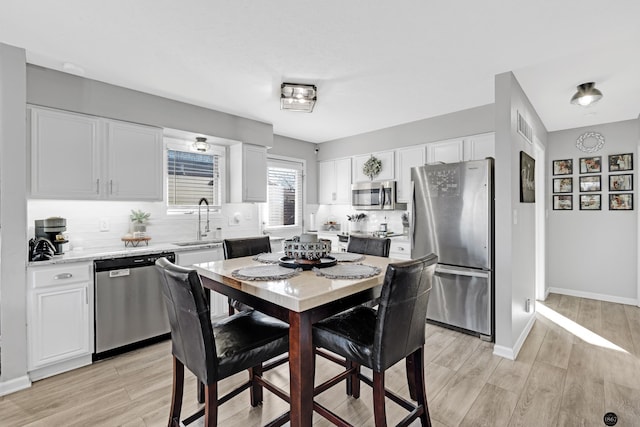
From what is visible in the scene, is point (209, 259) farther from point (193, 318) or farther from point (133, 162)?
point (193, 318)

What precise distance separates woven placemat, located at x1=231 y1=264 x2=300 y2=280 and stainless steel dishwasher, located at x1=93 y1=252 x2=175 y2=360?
4.04 ft

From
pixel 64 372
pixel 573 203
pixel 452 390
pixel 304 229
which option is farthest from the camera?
pixel 304 229

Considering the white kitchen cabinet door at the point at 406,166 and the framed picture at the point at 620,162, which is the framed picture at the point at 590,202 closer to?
the framed picture at the point at 620,162

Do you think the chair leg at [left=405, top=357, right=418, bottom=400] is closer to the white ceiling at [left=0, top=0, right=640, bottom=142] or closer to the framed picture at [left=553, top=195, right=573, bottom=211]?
the white ceiling at [left=0, top=0, right=640, bottom=142]

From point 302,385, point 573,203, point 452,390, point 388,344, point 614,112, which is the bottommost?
point 452,390

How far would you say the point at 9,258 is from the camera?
7.45 feet

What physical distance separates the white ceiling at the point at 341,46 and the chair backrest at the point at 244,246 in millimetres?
1483

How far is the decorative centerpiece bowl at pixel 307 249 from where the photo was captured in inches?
78.1

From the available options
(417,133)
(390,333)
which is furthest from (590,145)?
(390,333)

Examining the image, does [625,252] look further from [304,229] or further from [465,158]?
[304,229]

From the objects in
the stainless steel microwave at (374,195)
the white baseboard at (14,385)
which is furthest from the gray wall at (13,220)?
the stainless steel microwave at (374,195)

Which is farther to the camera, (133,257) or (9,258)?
(133,257)

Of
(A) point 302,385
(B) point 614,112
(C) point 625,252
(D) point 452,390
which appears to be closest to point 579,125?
(B) point 614,112

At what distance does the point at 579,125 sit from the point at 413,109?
102 inches
